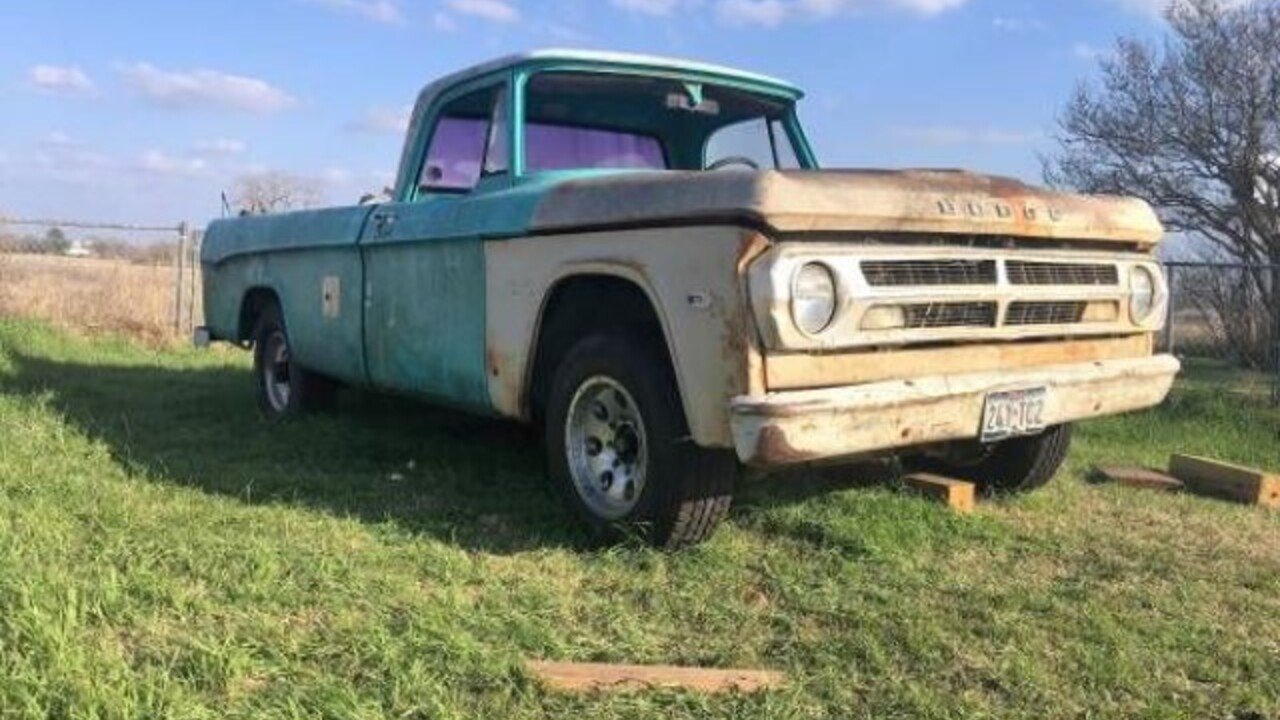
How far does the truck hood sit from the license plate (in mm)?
571

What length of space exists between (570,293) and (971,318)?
151 cm

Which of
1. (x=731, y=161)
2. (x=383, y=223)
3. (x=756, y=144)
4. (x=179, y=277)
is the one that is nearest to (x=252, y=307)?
(x=383, y=223)

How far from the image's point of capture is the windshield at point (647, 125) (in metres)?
5.91

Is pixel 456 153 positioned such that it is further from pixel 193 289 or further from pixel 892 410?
pixel 193 289

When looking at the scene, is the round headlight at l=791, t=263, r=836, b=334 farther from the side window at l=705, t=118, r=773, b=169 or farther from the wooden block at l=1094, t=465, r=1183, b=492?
the wooden block at l=1094, t=465, r=1183, b=492

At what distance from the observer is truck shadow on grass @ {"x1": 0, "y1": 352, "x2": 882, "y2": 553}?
16.8 feet

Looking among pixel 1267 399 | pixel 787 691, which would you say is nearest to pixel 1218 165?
pixel 1267 399

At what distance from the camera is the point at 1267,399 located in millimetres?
10062

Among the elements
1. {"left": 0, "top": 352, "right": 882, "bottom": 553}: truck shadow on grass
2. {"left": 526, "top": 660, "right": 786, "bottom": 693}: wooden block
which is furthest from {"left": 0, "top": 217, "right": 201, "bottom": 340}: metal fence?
{"left": 526, "top": 660, "right": 786, "bottom": 693}: wooden block

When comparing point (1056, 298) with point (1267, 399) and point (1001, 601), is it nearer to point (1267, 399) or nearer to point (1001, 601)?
point (1001, 601)

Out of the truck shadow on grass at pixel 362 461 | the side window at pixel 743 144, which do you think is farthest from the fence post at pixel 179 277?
the side window at pixel 743 144

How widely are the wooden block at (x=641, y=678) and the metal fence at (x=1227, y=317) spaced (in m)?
10.6

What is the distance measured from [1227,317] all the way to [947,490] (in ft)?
34.4

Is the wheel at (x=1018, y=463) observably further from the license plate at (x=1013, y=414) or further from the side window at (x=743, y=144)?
the side window at (x=743, y=144)
